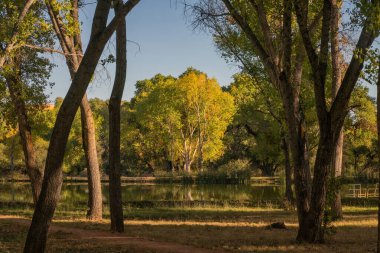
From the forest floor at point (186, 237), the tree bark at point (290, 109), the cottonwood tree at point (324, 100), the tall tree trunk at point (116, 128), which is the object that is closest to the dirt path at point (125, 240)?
the forest floor at point (186, 237)

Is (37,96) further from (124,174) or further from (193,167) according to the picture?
(124,174)

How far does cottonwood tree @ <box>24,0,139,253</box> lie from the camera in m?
9.25

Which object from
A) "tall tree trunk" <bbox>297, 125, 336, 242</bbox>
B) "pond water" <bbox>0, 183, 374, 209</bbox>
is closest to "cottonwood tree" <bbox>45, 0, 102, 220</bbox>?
"pond water" <bbox>0, 183, 374, 209</bbox>

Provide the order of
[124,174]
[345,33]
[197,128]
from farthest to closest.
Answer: [124,174]
[197,128]
[345,33]

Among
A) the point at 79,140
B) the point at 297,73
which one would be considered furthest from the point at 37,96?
the point at 79,140

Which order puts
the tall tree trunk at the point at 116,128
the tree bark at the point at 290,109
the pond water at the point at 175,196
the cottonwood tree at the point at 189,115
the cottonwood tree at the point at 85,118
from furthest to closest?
the cottonwood tree at the point at 189,115, the pond water at the point at 175,196, the cottonwood tree at the point at 85,118, the tall tree trunk at the point at 116,128, the tree bark at the point at 290,109

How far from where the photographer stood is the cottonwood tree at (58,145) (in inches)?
364

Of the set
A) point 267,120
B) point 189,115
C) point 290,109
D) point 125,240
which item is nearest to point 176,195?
point 267,120

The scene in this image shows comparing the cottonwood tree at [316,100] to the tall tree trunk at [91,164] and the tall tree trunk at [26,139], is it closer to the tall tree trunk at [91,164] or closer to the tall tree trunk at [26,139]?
the tall tree trunk at [91,164]

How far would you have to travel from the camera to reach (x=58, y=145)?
948 centimetres

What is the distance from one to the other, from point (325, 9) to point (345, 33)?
875 cm

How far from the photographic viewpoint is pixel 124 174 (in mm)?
80375

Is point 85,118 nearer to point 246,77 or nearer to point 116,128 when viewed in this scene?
point 116,128

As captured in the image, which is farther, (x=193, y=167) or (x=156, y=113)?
(x=193, y=167)
